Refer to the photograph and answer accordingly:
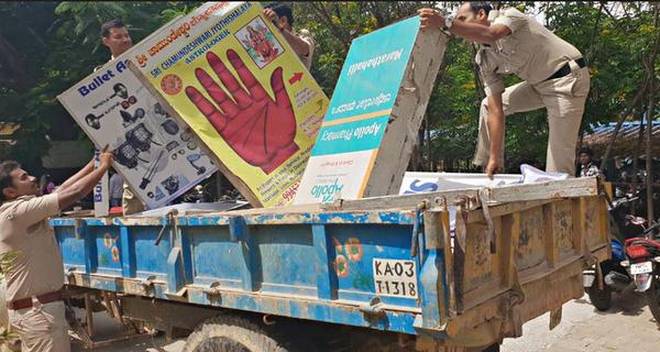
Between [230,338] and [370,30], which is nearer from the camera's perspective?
[230,338]

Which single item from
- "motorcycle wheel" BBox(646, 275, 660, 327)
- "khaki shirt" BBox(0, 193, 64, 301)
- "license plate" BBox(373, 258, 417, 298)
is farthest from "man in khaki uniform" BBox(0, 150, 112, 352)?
"motorcycle wheel" BBox(646, 275, 660, 327)

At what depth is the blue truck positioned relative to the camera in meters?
2.22

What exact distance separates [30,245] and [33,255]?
0.21 feet

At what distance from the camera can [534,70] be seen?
3998 mm

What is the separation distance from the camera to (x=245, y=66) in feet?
14.0

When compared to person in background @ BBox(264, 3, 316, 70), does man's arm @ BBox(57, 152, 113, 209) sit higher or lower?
lower

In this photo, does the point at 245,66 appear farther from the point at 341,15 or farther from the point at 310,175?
the point at 341,15

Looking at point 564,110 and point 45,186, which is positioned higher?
point 564,110

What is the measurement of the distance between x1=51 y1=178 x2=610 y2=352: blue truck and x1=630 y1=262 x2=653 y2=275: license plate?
6.68 feet

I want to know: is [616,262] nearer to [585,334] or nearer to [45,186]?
[585,334]

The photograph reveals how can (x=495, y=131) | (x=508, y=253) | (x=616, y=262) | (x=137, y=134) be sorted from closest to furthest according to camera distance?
(x=508, y=253) → (x=495, y=131) → (x=137, y=134) → (x=616, y=262)

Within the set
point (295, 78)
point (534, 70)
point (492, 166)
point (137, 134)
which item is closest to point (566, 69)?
point (534, 70)

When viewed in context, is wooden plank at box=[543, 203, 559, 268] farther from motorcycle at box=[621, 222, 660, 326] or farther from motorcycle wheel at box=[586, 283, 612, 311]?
motorcycle wheel at box=[586, 283, 612, 311]

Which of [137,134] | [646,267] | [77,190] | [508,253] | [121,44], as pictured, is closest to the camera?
[508,253]
